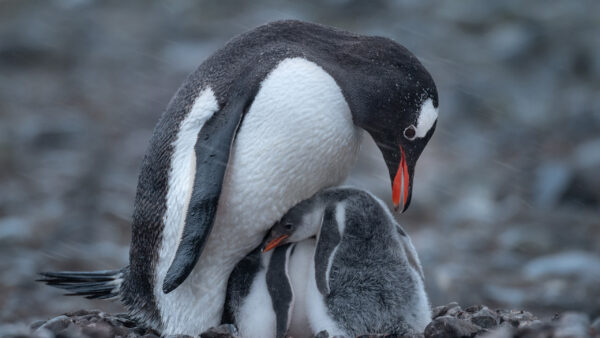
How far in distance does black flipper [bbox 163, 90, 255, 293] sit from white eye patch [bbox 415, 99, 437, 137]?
535 mm

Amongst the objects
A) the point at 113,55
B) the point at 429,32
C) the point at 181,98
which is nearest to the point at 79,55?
the point at 113,55

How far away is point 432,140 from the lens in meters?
9.05

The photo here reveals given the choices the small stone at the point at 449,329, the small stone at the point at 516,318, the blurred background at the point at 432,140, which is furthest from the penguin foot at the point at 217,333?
the blurred background at the point at 432,140

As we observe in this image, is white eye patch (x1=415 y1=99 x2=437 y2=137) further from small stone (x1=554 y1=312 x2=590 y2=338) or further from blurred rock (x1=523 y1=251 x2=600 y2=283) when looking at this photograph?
blurred rock (x1=523 y1=251 x2=600 y2=283)

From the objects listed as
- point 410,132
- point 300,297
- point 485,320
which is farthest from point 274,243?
point 485,320

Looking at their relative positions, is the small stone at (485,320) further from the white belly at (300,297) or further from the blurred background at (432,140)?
the blurred background at (432,140)

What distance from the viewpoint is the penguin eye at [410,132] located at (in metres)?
2.81

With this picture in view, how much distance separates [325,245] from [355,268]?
0.12 metres

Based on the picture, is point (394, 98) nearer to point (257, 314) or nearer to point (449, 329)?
point (449, 329)

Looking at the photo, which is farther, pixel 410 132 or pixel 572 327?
pixel 410 132

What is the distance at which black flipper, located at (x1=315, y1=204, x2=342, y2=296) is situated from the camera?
2812mm

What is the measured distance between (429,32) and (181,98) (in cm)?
960

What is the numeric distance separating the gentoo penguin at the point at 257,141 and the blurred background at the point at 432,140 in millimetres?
2365

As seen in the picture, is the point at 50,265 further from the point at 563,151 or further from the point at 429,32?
the point at 429,32
